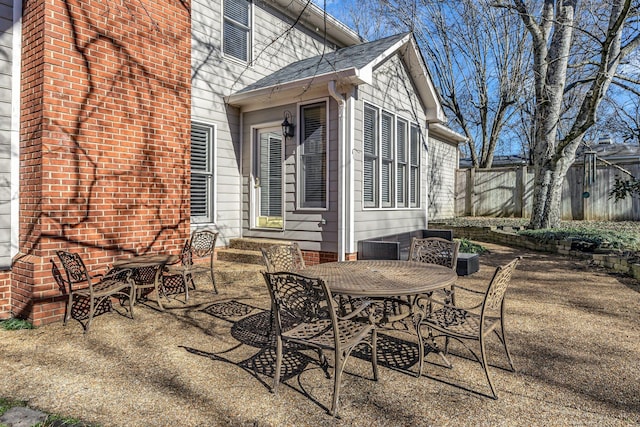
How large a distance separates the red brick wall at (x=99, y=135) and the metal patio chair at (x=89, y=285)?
0.64 ft

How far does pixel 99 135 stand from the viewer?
496 cm

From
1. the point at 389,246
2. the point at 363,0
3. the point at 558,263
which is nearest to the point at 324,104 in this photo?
the point at 389,246

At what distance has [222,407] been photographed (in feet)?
8.82

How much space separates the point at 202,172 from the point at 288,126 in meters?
1.79

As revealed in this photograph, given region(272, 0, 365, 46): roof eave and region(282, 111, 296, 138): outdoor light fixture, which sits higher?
region(272, 0, 365, 46): roof eave

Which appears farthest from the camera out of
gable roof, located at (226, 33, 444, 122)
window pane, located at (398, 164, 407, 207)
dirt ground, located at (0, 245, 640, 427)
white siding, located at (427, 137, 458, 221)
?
white siding, located at (427, 137, 458, 221)

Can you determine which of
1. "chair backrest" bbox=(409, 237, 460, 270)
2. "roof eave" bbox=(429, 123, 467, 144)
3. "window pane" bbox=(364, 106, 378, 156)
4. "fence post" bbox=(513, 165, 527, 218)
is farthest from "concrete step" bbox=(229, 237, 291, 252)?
"fence post" bbox=(513, 165, 527, 218)

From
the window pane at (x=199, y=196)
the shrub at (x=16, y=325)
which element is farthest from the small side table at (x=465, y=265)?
the shrub at (x=16, y=325)

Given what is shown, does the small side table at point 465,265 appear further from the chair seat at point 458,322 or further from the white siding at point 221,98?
the white siding at point 221,98

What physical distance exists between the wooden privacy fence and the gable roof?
25.9 feet

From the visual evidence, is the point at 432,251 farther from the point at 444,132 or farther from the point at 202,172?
the point at 444,132

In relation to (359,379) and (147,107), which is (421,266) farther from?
(147,107)

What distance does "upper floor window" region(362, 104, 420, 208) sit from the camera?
7.41m

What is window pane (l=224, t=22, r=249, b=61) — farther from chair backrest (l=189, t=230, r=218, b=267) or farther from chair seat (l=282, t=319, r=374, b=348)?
chair seat (l=282, t=319, r=374, b=348)
